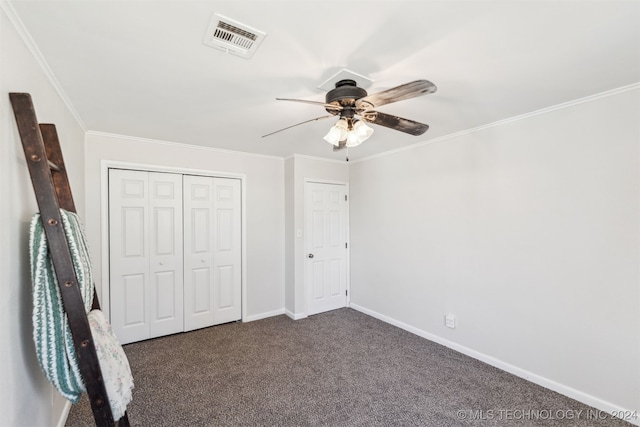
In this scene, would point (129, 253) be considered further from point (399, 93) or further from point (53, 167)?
point (399, 93)

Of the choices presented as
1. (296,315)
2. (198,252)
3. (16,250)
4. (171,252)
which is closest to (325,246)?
(296,315)

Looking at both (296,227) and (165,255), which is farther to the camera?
(296,227)

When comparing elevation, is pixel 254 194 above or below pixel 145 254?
above

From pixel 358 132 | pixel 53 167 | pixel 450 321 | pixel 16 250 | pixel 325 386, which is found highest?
pixel 358 132

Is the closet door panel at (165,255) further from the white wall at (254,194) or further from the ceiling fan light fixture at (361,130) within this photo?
the ceiling fan light fixture at (361,130)

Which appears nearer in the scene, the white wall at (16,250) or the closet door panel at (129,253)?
the white wall at (16,250)

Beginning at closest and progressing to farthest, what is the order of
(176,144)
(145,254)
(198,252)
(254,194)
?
(145,254) → (176,144) → (198,252) → (254,194)

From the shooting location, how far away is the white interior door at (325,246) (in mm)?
4039

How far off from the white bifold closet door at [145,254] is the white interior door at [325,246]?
5.37ft

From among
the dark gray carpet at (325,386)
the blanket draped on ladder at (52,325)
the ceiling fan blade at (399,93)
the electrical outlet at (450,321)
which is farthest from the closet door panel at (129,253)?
the electrical outlet at (450,321)

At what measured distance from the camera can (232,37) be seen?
55.6 inches

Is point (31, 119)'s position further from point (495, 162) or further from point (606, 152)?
point (606, 152)

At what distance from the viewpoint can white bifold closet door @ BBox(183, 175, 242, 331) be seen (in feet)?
11.4

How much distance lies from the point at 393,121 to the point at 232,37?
1063 millimetres
